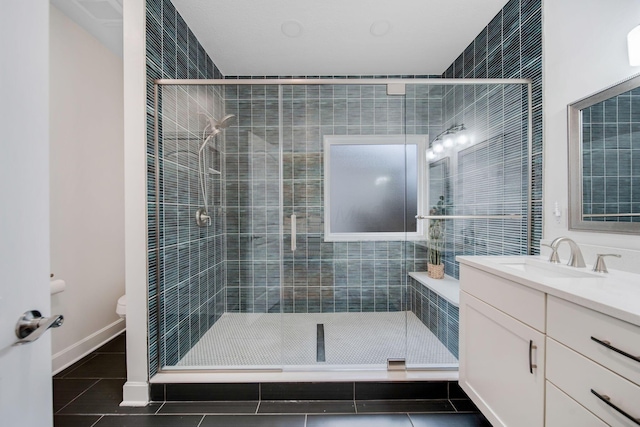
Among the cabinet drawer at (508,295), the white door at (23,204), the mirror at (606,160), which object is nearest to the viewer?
the white door at (23,204)

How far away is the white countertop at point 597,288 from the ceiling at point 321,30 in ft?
6.20

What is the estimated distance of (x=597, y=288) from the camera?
37.7 inches

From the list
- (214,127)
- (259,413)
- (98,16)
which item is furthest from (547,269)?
(98,16)

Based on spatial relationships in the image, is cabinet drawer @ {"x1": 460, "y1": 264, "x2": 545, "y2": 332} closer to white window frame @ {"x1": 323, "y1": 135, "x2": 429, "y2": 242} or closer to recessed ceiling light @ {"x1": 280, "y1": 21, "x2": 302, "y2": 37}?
white window frame @ {"x1": 323, "y1": 135, "x2": 429, "y2": 242}

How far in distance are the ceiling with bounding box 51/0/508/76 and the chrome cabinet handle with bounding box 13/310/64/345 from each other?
7.01 ft

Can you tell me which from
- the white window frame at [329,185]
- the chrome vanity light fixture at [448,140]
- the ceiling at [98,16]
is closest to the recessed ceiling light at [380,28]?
the white window frame at [329,185]

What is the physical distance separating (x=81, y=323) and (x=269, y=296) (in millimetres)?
1570

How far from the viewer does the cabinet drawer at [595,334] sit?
73 centimetres

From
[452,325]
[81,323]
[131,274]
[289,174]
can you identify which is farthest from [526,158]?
[81,323]

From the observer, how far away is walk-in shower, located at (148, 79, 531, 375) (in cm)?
183

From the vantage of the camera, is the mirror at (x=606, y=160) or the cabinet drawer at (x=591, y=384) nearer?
the cabinet drawer at (x=591, y=384)

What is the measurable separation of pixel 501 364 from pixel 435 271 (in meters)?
0.89

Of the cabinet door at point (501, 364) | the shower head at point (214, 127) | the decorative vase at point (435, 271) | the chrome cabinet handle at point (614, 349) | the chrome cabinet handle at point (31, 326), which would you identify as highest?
the shower head at point (214, 127)

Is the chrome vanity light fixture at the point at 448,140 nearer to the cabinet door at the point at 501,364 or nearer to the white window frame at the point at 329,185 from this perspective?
the white window frame at the point at 329,185
